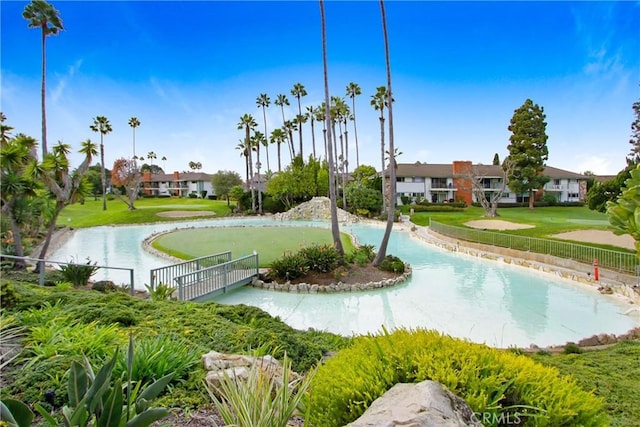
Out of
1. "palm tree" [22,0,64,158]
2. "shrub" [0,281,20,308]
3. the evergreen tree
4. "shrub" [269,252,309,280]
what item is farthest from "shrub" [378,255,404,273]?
the evergreen tree

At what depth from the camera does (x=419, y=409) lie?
191 cm

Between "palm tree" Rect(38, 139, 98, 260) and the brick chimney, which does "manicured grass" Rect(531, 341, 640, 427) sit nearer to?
"palm tree" Rect(38, 139, 98, 260)

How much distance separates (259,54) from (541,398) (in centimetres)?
2068

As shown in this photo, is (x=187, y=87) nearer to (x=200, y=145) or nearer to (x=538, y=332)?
(x=538, y=332)

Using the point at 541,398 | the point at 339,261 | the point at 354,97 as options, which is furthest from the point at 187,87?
the point at 354,97

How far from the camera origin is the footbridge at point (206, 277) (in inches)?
427

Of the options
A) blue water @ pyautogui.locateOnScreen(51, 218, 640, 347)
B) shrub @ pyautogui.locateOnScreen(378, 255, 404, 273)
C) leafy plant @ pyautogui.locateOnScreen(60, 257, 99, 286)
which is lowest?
blue water @ pyautogui.locateOnScreen(51, 218, 640, 347)

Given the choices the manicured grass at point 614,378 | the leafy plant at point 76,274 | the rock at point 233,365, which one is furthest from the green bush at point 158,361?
the leafy plant at point 76,274

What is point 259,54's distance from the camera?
1964 centimetres

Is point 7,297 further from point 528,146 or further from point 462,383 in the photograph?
point 528,146

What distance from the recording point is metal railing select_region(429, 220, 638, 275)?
42.6 ft

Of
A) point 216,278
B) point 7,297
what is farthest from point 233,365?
point 216,278

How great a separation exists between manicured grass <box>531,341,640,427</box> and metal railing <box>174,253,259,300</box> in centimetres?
945

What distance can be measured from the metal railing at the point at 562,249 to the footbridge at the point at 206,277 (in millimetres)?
13085
